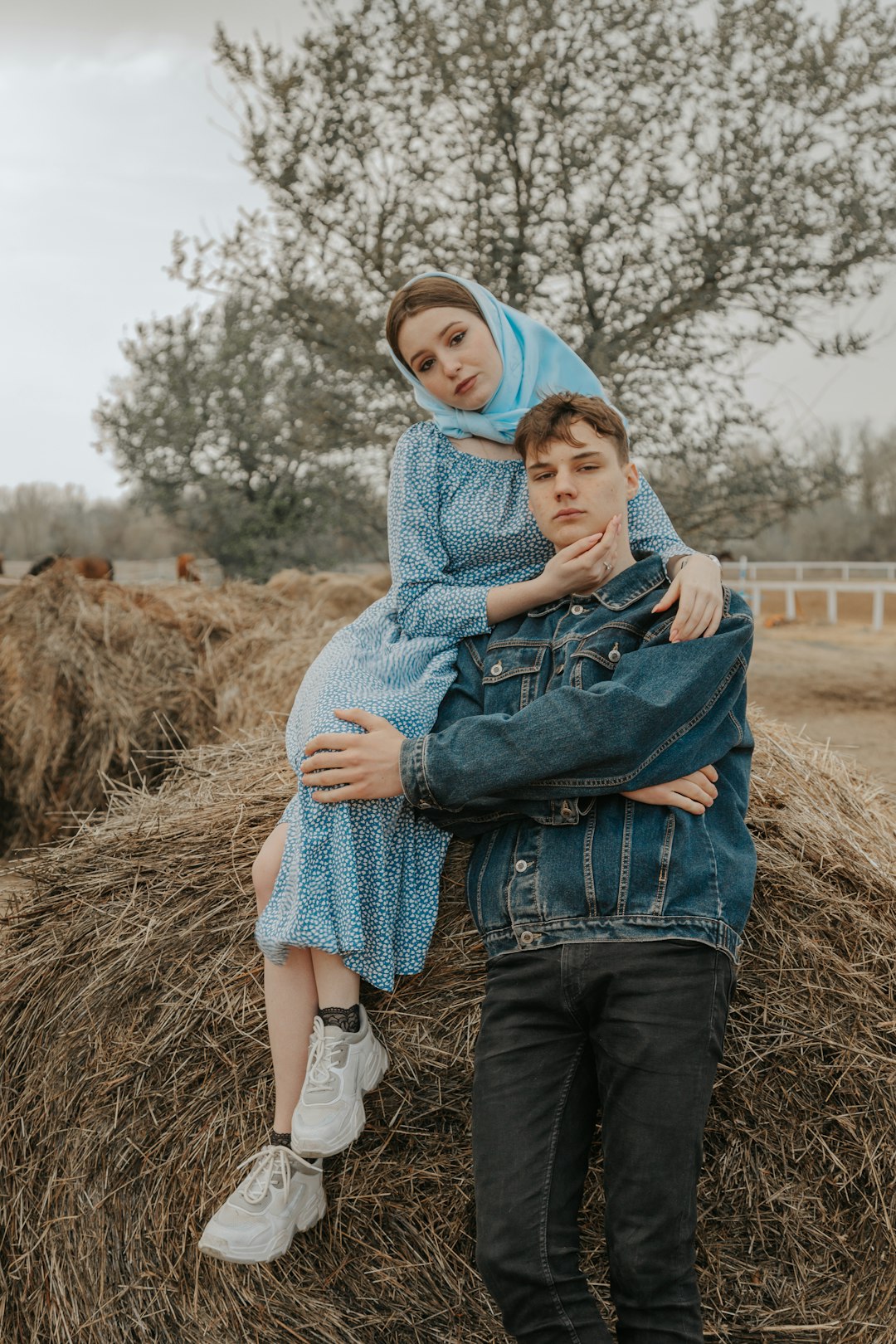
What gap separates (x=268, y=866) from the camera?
7.18 feet

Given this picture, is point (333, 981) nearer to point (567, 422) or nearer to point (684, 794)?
point (684, 794)

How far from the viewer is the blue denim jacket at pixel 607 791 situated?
1887 mm

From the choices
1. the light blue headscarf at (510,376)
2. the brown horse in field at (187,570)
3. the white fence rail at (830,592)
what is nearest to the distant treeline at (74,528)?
the brown horse in field at (187,570)

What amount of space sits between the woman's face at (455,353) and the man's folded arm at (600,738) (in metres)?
0.88

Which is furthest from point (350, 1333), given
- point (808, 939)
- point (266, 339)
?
point (266, 339)

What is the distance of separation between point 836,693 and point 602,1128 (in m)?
7.36

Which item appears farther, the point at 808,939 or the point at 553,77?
the point at 553,77

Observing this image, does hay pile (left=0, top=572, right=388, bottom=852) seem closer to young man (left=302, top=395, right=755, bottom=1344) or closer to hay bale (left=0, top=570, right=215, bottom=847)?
hay bale (left=0, top=570, right=215, bottom=847)

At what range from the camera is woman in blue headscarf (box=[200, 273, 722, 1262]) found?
2.02 m

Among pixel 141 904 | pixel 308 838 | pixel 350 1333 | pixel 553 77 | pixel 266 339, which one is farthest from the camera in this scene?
pixel 266 339

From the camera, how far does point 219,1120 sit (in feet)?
7.66

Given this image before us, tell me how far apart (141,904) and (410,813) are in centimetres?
87

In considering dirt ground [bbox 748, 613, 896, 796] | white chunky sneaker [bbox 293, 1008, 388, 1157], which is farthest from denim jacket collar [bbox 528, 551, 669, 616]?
dirt ground [bbox 748, 613, 896, 796]

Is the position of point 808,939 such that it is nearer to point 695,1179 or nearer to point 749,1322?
point 695,1179
